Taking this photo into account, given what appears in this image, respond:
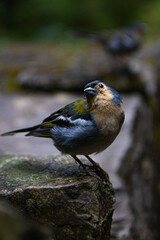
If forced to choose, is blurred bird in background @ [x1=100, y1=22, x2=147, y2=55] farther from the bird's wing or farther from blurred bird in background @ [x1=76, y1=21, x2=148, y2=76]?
the bird's wing

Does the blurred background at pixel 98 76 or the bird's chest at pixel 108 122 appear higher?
the bird's chest at pixel 108 122

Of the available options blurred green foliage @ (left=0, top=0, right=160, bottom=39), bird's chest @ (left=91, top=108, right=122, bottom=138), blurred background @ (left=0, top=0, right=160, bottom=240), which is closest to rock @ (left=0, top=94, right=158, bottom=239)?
blurred background @ (left=0, top=0, right=160, bottom=240)

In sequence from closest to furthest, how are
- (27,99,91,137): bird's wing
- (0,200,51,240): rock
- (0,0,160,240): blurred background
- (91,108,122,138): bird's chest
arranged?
1. (0,200,51,240): rock
2. (91,108,122,138): bird's chest
3. (27,99,91,137): bird's wing
4. (0,0,160,240): blurred background

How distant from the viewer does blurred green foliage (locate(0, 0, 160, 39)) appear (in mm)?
11359

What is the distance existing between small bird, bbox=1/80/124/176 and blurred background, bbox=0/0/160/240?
0.86 metres

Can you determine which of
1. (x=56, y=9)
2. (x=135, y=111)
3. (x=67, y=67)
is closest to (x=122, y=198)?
(x=135, y=111)

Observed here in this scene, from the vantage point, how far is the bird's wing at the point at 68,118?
2.97m

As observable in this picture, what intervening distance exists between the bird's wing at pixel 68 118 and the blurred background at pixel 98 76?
0.54 meters

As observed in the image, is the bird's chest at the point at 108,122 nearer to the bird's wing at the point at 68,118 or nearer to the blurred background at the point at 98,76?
the bird's wing at the point at 68,118

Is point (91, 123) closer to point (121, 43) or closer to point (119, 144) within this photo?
point (119, 144)

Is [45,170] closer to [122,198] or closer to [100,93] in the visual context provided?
[100,93]

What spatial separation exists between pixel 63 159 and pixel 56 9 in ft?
29.2

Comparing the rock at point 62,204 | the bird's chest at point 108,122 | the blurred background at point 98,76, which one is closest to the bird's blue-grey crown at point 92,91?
the bird's chest at point 108,122

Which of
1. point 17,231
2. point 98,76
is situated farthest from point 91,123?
point 98,76
